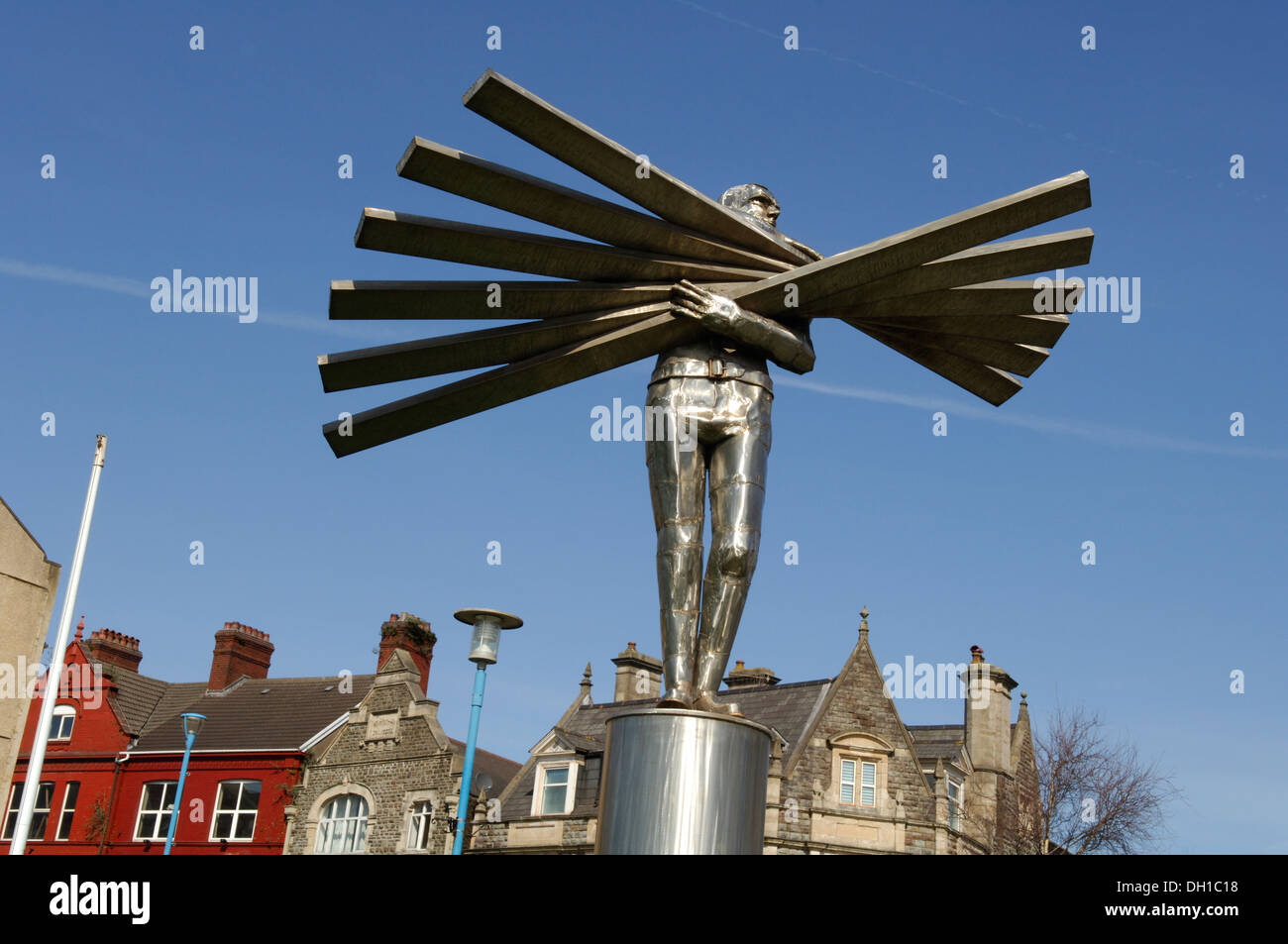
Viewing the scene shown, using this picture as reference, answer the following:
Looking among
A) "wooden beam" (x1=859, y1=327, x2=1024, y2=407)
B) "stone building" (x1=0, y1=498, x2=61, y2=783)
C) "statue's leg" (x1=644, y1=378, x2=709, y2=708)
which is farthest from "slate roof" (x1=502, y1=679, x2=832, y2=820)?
"statue's leg" (x1=644, y1=378, x2=709, y2=708)

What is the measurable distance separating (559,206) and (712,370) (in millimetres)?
1212

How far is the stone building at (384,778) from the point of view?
33.2 metres

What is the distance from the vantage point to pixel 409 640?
37344 millimetres

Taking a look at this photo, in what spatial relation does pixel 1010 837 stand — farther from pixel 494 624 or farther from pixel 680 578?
pixel 680 578

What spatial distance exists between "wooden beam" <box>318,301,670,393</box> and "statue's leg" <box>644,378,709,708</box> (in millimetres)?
515

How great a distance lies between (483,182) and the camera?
6.23 metres

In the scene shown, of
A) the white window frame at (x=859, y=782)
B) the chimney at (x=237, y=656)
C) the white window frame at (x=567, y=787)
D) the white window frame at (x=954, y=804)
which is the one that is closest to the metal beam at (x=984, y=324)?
the white window frame at (x=859, y=782)

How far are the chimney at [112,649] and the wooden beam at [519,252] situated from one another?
3932 cm

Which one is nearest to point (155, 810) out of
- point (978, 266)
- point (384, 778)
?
point (384, 778)

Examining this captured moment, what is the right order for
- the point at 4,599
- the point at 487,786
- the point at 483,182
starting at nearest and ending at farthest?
1. the point at 483,182
2. the point at 4,599
3. the point at 487,786

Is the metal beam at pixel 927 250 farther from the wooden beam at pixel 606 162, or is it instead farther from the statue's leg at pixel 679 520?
the statue's leg at pixel 679 520

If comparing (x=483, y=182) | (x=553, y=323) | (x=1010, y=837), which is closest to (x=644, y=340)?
(x=553, y=323)

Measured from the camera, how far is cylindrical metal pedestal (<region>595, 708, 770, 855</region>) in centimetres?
577
